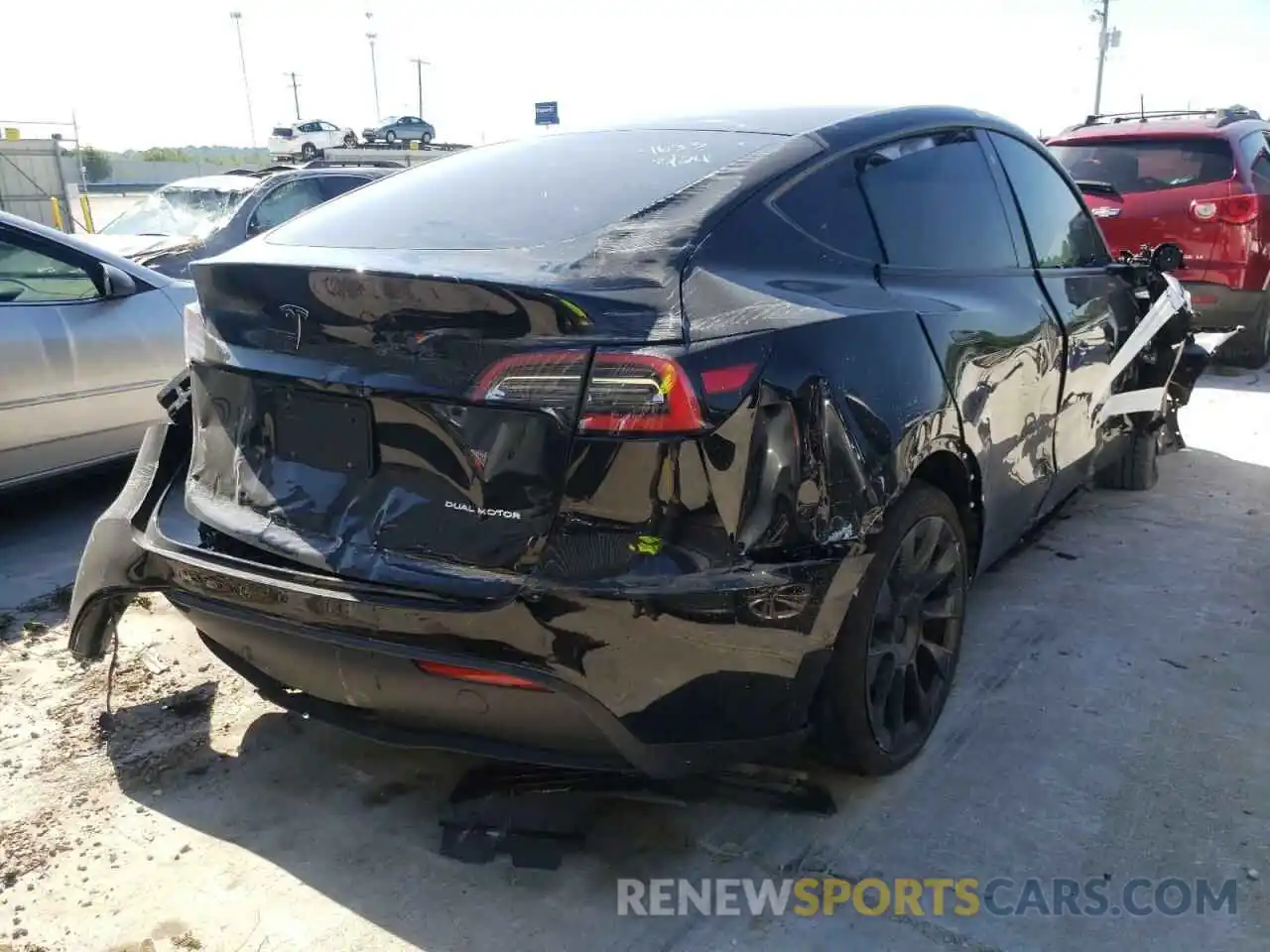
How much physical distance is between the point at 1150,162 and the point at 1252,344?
1.58 m

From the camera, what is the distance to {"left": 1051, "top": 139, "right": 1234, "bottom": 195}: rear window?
761 cm

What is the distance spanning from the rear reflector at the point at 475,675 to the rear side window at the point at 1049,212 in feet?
8.10

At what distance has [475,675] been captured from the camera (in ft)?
7.02

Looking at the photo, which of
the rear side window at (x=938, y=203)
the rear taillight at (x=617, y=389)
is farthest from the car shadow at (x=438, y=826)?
the rear side window at (x=938, y=203)

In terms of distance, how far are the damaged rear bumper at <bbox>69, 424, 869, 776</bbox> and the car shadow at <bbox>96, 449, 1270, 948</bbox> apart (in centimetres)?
35

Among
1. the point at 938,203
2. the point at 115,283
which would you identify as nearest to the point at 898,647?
the point at 938,203

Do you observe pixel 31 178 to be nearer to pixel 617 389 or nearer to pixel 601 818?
pixel 601 818

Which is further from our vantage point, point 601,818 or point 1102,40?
point 1102,40

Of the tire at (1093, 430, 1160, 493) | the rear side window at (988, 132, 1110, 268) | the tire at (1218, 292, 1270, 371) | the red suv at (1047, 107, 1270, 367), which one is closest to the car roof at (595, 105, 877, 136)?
the rear side window at (988, 132, 1110, 268)

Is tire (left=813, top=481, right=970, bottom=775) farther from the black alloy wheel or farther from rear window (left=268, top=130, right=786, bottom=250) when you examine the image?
rear window (left=268, top=130, right=786, bottom=250)

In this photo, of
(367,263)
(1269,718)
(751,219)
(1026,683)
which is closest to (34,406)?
(367,263)

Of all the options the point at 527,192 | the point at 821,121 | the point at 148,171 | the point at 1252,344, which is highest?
the point at 821,121

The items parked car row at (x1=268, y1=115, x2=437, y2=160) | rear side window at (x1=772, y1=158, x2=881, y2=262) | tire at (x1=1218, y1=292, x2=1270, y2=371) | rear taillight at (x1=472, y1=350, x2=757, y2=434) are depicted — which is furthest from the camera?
parked car row at (x1=268, y1=115, x2=437, y2=160)

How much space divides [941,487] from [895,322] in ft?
1.96
